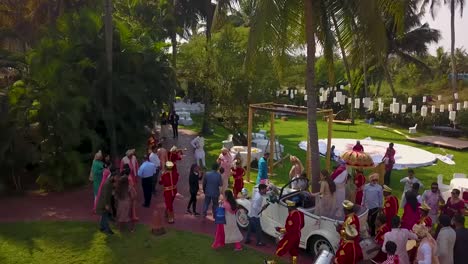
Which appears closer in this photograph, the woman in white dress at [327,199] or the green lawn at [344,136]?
the woman in white dress at [327,199]

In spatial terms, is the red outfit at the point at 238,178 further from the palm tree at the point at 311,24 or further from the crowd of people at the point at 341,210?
the palm tree at the point at 311,24

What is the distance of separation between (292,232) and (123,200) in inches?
151

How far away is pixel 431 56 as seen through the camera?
5359 cm

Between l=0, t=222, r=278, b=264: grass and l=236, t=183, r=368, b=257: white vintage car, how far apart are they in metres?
0.84

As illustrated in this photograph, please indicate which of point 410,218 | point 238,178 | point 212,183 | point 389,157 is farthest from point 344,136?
point 410,218

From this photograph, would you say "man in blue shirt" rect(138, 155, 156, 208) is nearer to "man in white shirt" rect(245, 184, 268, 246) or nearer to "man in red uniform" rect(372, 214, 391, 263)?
"man in white shirt" rect(245, 184, 268, 246)

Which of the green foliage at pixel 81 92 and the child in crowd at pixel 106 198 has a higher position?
the green foliage at pixel 81 92

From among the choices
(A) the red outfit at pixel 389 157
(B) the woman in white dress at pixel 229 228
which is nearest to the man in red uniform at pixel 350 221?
→ (B) the woman in white dress at pixel 229 228

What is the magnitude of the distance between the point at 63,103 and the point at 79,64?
173cm

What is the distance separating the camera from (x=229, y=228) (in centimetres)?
938

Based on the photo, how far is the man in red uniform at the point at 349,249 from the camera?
293 inches

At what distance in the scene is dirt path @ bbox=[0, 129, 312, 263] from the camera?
1094 cm

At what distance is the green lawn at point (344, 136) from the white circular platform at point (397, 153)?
1.36ft

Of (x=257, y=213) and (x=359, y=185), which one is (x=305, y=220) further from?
(x=359, y=185)
